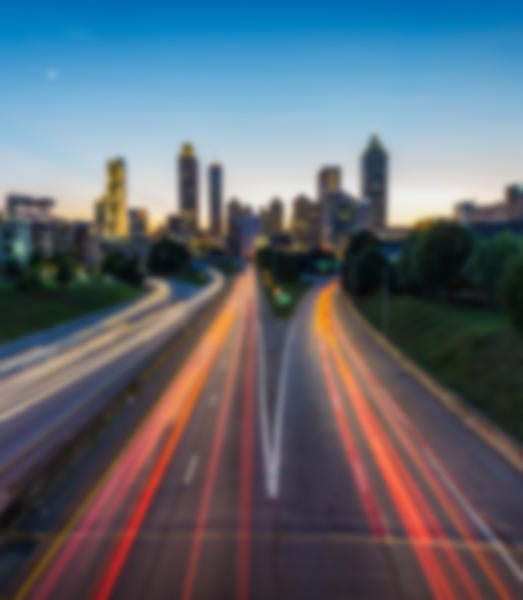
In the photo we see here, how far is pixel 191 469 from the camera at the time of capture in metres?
17.0

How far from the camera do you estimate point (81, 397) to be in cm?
2469

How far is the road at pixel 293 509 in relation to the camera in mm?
11164

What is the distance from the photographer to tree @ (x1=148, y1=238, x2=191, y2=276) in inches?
6161

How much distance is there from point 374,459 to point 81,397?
15.5 m

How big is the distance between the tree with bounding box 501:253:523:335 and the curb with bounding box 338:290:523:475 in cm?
595

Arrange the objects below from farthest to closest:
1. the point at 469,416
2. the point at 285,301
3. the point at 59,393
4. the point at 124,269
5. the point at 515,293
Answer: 1. the point at 124,269
2. the point at 285,301
3. the point at 515,293
4. the point at 59,393
5. the point at 469,416

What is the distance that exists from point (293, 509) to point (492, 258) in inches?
1445

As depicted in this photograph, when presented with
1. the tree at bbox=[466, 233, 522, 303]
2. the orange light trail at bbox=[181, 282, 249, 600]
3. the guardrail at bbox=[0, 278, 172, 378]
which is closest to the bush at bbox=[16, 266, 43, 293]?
the guardrail at bbox=[0, 278, 172, 378]

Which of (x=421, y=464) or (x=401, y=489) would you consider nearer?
(x=401, y=489)

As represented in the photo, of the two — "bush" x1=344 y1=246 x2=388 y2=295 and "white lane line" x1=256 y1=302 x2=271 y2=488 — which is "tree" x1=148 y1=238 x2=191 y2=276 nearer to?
"bush" x1=344 y1=246 x2=388 y2=295

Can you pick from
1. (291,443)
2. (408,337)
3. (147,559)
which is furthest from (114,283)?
(147,559)

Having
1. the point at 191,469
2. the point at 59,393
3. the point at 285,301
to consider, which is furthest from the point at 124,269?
the point at 191,469

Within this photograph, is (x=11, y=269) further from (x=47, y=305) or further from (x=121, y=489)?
(x=121, y=489)

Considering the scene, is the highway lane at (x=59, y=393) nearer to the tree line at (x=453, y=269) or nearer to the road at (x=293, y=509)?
the road at (x=293, y=509)
